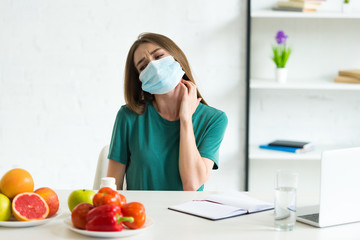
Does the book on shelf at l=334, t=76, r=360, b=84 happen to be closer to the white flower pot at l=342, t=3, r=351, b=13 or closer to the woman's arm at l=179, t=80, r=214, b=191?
the white flower pot at l=342, t=3, r=351, b=13

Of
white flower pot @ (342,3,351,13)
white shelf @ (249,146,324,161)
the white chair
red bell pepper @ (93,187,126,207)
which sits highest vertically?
white flower pot @ (342,3,351,13)

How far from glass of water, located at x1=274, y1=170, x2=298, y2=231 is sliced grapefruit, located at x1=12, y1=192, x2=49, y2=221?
59cm

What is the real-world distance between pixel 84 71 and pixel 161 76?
1.32m

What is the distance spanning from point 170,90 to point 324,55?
4.84ft

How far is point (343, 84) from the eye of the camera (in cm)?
302

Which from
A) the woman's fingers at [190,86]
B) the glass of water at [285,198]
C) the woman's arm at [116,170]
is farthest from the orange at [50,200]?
the woman's fingers at [190,86]

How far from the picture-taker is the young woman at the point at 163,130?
201 centimetres

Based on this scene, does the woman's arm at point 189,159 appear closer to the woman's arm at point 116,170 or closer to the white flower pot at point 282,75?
the woman's arm at point 116,170

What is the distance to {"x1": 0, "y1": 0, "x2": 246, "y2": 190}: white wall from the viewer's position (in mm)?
3172

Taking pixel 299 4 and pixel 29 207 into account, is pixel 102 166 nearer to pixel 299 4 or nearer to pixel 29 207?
pixel 29 207

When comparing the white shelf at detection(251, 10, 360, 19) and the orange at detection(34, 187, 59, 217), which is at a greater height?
the white shelf at detection(251, 10, 360, 19)

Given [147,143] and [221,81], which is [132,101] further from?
[221,81]

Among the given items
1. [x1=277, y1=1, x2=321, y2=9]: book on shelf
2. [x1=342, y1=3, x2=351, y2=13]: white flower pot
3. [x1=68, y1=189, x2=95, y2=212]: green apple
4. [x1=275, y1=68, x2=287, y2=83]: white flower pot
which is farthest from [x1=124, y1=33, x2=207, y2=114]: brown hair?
[x1=342, y1=3, x2=351, y2=13]: white flower pot

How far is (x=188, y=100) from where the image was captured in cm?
208
